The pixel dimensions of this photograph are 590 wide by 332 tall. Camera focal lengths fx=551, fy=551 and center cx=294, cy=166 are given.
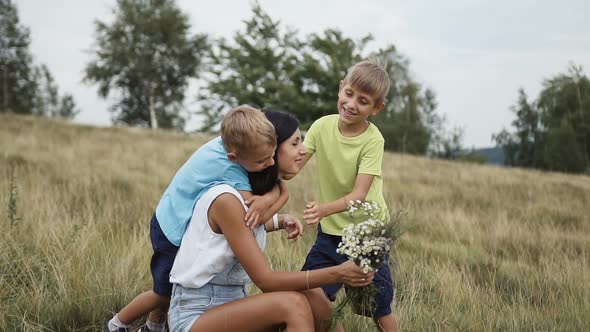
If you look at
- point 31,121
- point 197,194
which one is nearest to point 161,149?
point 31,121

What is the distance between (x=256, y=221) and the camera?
7.07ft

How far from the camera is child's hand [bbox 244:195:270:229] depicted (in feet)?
7.00

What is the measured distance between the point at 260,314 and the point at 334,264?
87cm

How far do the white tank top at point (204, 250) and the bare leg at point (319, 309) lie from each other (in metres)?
0.41

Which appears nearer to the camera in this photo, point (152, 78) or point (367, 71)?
point (367, 71)

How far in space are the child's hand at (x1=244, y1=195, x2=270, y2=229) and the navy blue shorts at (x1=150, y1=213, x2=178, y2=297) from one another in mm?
452

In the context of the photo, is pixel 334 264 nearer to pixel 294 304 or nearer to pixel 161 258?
pixel 294 304

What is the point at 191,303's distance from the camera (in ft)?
7.29

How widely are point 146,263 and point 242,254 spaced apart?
1.53 metres

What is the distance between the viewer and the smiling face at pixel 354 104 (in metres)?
2.81

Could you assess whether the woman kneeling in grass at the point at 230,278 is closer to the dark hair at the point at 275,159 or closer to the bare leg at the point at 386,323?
the dark hair at the point at 275,159

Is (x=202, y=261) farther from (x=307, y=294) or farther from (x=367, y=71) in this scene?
(x=367, y=71)

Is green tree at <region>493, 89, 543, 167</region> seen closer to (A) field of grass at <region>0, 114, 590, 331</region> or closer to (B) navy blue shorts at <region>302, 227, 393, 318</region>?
(A) field of grass at <region>0, 114, 590, 331</region>

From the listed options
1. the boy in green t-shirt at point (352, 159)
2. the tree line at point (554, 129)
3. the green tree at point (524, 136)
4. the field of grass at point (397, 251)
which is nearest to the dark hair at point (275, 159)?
the boy in green t-shirt at point (352, 159)
